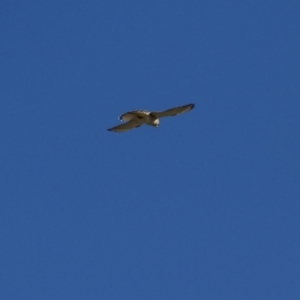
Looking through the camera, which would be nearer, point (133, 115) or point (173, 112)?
point (173, 112)

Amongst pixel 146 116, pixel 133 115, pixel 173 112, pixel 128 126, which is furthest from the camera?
pixel 128 126

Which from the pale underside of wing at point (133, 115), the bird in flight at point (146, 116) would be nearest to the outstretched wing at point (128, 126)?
the bird in flight at point (146, 116)

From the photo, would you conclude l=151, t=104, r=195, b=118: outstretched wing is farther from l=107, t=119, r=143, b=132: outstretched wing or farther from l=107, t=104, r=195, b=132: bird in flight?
l=107, t=119, r=143, b=132: outstretched wing

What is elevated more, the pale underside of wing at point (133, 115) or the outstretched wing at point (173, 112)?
the pale underside of wing at point (133, 115)

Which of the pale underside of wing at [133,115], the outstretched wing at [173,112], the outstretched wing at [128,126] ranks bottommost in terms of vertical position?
the outstretched wing at [173,112]

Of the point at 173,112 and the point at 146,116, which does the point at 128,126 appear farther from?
the point at 173,112

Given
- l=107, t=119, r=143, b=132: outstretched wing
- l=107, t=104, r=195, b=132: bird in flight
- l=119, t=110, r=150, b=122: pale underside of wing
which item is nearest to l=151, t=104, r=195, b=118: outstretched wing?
l=107, t=104, r=195, b=132: bird in flight

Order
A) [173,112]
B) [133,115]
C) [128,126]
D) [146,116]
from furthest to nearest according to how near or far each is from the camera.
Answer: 1. [128,126]
2. [133,115]
3. [146,116]
4. [173,112]

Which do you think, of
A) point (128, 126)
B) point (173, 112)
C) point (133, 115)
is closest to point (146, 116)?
point (133, 115)

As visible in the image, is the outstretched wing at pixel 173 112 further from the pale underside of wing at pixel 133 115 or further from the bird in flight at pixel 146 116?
the pale underside of wing at pixel 133 115

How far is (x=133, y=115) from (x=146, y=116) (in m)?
0.57

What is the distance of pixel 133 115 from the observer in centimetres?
3600

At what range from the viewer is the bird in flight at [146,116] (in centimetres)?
3509

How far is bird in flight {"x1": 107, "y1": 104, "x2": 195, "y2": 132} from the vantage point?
3509 centimetres
